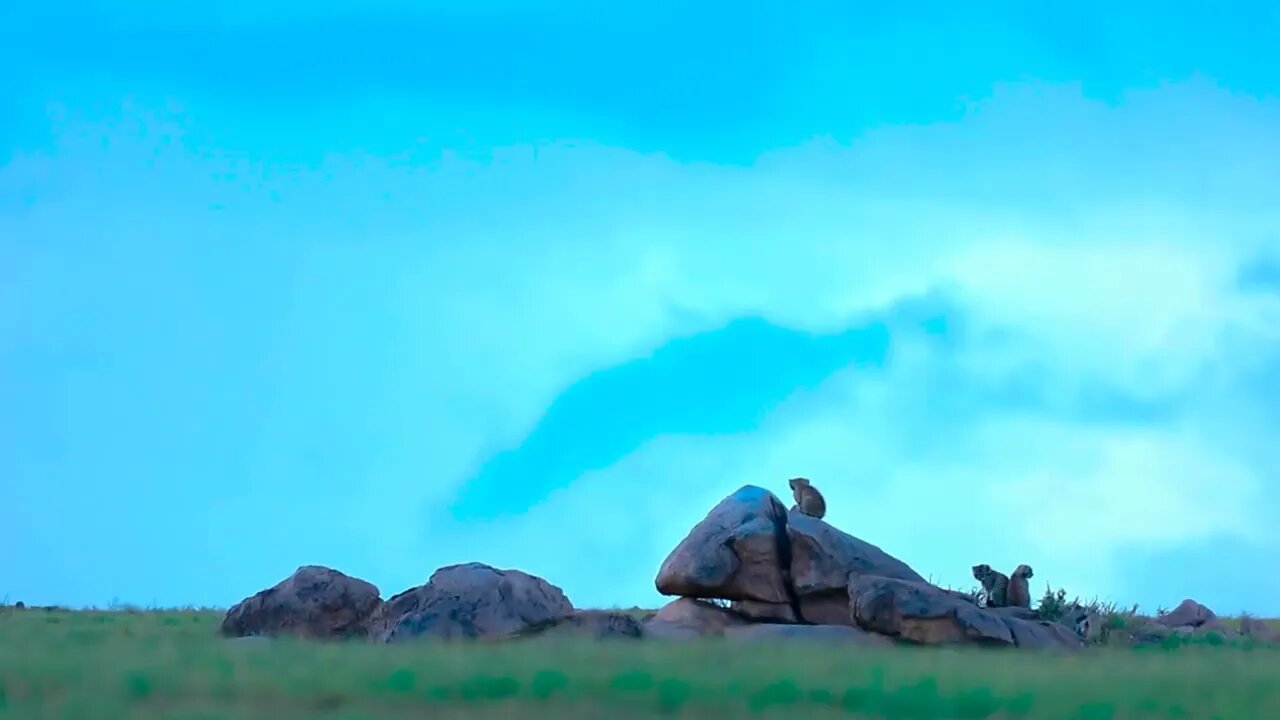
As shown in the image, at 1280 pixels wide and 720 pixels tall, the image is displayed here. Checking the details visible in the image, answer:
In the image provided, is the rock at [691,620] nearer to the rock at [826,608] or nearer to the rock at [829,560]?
the rock at [826,608]

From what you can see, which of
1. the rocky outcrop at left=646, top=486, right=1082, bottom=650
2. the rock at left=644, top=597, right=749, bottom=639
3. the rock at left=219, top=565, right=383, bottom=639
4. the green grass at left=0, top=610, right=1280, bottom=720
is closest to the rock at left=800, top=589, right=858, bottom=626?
the rocky outcrop at left=646, top=486, right=1082, bottom=650

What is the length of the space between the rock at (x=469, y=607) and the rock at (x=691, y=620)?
84.8 inches

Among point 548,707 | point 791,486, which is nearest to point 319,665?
point 548,707

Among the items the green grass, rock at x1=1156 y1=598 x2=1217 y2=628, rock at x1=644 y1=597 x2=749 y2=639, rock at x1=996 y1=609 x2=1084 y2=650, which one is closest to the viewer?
the green grass

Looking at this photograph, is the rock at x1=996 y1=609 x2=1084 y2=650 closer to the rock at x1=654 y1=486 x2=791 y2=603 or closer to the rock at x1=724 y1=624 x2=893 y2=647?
the rock at x1=724 y1=624 x2=893 y2=647

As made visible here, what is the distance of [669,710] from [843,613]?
16.9 m

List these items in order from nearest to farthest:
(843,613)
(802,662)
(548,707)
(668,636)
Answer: (548,707) < (802,662) < (668,636) < (843,613)

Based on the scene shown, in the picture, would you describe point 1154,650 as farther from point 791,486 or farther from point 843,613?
point 791,486

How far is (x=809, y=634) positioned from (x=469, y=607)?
724cm

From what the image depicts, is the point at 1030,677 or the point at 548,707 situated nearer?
the point at 548,707

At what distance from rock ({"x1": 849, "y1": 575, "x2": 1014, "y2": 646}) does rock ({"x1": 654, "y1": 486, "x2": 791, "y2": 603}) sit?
280 centimetres

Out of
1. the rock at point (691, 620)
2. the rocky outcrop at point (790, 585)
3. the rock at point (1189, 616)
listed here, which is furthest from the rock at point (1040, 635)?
the rock at point (1189, 616)

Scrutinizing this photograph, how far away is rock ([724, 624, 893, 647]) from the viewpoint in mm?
29625

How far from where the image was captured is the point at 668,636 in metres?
30.6
